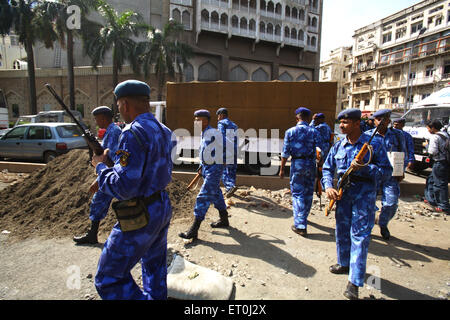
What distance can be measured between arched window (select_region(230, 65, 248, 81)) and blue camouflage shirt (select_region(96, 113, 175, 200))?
108 feet

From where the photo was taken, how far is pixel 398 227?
445cm

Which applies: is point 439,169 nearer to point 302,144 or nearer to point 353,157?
point 302,144

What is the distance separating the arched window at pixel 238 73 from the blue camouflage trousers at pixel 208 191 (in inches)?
1226

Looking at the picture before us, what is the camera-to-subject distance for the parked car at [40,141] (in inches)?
318

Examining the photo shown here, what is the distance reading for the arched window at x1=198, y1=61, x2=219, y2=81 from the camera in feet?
103

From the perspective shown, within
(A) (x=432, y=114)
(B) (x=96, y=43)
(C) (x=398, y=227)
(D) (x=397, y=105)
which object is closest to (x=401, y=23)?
(D) (x=397, y=105)

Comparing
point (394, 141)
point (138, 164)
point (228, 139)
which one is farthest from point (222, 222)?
point (394, 141)

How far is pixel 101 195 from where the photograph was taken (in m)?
3.40

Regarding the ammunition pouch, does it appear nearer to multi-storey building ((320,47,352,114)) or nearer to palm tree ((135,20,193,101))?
palm tree ((135,20,193,101))

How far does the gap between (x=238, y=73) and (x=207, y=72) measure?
14.7 feet

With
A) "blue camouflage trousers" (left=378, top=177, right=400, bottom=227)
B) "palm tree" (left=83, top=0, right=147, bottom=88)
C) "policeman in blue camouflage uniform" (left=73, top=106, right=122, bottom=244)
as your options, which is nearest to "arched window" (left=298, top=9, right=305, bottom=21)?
"palm tree" (left=83, top=0, right=147, bottom=88)

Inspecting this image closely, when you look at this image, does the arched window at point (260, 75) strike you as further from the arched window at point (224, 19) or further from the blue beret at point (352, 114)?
the blue beret at point (352, 114)
